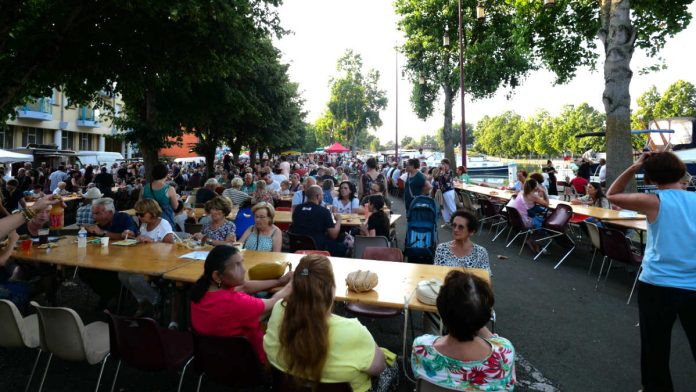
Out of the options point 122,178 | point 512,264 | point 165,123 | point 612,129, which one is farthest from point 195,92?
point 612,129

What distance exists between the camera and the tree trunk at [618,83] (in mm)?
9289

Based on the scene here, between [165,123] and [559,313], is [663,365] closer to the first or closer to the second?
[559,313]

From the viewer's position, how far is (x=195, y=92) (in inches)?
535

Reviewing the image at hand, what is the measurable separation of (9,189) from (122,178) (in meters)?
9.17

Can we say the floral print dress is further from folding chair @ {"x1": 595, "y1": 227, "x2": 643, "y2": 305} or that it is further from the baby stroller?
folding chair @ {"x1": 595, "y1": 227, "x2": 643, "y2": 305}

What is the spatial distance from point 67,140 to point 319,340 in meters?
42.5

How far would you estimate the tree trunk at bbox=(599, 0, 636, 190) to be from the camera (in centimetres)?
929

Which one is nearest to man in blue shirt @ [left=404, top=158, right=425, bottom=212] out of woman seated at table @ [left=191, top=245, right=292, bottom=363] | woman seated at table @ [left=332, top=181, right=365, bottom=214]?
woman seated at table @ [left=332, top=181, right=365, bottom=214]

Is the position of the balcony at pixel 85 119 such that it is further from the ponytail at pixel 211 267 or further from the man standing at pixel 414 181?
the ponytail at pixel 211 267

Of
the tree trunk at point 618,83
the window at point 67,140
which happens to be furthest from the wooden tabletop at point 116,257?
the window at point 67,140

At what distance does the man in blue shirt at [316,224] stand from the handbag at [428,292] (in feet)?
9.33

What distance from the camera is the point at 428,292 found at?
3117mm

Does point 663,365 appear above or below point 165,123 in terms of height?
below

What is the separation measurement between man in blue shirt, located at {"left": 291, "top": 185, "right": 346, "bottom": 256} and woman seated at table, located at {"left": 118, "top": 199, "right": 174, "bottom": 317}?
171cm
